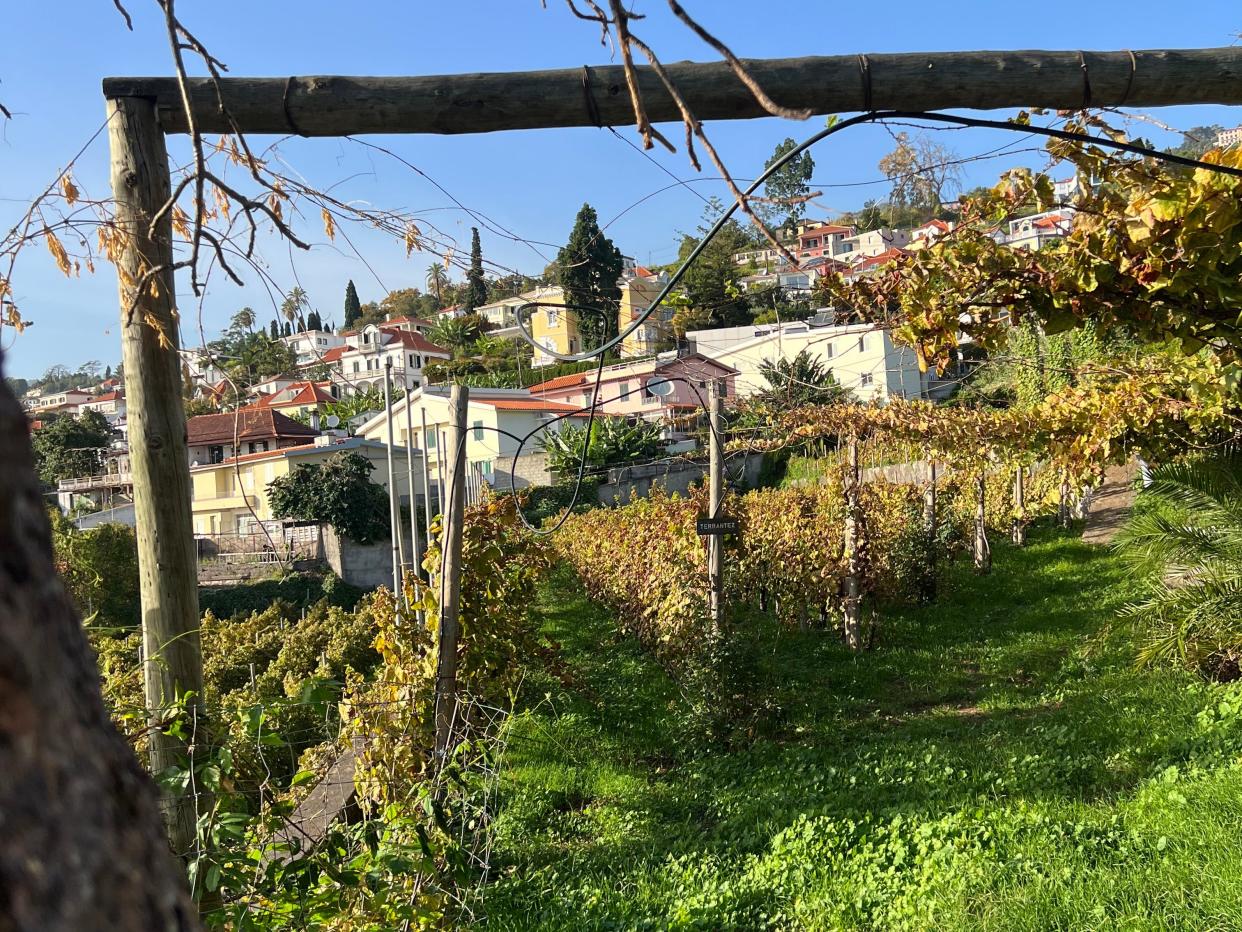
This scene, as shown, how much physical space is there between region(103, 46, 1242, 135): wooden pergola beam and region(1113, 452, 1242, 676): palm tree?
5569mm

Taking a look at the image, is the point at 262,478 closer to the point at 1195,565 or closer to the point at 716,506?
the point at 716,506

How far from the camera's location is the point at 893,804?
16.9ft

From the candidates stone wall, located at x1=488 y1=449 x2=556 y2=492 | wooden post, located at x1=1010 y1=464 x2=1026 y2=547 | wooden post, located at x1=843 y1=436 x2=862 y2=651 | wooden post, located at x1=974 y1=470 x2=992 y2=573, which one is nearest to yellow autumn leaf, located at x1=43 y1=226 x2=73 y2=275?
wooden post, located at x1=843 y1=436 x2=862 y2=651

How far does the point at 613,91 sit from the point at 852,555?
29.7 feet

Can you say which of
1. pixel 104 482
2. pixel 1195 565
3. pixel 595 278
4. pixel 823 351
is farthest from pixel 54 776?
pixel 823 351

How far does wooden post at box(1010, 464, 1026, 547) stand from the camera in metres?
17.1

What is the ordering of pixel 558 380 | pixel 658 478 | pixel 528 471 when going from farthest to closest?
pixel 528 471 → pixel 658 478 → pixel 558 380

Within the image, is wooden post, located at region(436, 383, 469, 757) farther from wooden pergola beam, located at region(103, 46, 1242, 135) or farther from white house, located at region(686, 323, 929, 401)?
wooden pergola beam, located at region(103, 46, 1242, 135)

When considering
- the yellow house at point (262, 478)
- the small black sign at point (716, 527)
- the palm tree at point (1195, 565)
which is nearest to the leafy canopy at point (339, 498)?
the yellow house at point (262, 478)

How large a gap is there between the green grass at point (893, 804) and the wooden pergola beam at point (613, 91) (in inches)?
108

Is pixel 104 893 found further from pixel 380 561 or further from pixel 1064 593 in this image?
pixel 380 561

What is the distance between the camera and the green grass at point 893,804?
3.82 meters

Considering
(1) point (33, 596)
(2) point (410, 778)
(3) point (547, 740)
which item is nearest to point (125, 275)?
(1) point (33, 596)

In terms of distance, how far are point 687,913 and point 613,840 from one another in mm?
1150
